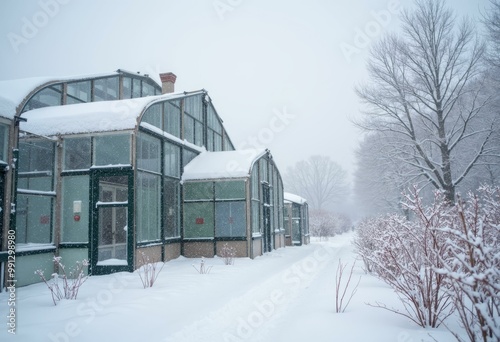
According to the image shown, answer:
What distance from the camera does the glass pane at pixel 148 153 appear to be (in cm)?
1072

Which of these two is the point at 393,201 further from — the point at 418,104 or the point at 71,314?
the point at 71,314

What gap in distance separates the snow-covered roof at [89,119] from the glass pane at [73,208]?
66.0 inches

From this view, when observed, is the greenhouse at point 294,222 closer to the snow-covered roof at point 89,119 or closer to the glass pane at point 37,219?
the snow-covered roof at point 89,119

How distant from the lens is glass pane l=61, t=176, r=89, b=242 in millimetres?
10008

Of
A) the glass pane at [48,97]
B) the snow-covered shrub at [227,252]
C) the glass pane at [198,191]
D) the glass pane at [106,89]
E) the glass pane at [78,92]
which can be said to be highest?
the glass pane at [106,89]

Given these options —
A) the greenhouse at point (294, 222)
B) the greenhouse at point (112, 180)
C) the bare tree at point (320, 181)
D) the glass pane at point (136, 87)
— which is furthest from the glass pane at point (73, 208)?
the bare tree at point (320, 181)

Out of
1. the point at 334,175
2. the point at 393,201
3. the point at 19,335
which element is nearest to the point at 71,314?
the point at 19,335

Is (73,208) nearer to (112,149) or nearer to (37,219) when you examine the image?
(37,219)

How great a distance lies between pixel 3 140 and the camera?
8.00 meters

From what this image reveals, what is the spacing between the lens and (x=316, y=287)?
7703mm

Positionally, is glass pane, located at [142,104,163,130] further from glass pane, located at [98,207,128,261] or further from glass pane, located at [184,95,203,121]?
glass pane, located at [98,207,128,261]

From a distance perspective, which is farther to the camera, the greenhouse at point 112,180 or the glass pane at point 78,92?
the glass pane at point 78,92

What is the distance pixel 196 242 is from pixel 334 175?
163 feet

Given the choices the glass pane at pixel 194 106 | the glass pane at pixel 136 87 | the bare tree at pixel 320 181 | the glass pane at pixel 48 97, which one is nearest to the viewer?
the glass pane at pixel 48 97
